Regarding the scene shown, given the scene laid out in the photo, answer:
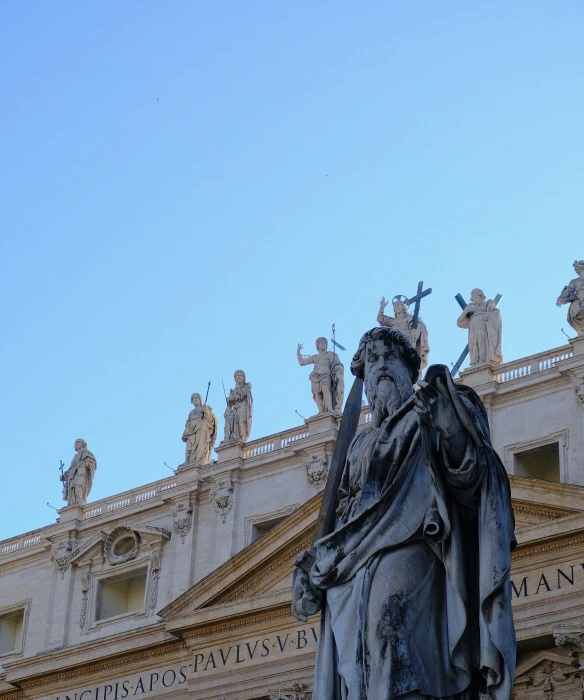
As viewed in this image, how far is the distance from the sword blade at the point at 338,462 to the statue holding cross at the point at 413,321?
21.3 meters

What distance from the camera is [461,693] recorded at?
518cm

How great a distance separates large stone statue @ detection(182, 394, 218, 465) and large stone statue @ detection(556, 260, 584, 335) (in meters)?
8.23

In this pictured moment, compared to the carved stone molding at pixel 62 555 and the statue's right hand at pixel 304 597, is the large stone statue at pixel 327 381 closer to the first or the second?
the carved stone molding at pixel 62 555

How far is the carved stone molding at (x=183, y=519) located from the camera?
31031mm

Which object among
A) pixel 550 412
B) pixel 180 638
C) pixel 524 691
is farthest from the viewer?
pixel 180 638

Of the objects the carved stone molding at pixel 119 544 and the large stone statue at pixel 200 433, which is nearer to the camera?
the large stone statue at pixel 200 433

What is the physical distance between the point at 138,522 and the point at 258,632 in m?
5.14

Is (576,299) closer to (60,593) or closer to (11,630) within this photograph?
(60,593)

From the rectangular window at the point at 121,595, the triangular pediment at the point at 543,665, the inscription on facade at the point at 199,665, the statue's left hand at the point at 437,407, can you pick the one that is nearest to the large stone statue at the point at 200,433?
the rectangular window at the point at 121,595

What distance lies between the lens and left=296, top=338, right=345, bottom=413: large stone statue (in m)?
29.9

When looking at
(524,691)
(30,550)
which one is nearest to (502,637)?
(524,691)

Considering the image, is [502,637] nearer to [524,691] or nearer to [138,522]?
[524,691]

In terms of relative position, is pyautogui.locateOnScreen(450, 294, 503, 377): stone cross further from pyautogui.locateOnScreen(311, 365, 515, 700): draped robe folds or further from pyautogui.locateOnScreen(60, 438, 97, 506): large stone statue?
pyautogui.locateOnScreen(311, 365, 515, 700): draped robe folds

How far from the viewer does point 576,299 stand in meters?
27.5
